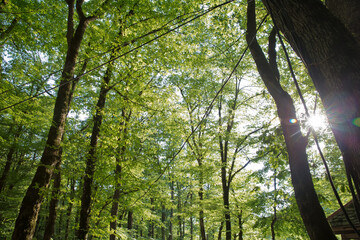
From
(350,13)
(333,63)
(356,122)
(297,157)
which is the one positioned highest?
(350,13)

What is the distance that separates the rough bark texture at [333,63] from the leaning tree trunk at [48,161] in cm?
292

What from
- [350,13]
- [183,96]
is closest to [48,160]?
[350,13]

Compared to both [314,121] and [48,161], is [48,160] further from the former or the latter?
[314,121]

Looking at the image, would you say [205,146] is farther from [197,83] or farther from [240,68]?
[240,68]

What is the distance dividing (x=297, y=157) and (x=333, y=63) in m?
1.58

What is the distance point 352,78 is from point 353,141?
1.09 ft

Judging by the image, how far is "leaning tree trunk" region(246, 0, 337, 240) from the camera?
2.01 meters

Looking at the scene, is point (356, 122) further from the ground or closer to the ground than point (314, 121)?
closer to the ground

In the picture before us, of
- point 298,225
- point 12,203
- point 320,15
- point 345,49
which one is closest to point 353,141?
point 345,49

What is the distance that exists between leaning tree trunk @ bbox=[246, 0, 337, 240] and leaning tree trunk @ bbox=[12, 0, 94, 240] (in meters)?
2.95

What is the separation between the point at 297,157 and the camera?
2.33 metres

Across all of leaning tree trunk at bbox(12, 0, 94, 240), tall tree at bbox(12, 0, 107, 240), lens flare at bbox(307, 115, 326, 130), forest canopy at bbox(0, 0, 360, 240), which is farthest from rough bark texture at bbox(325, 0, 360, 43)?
tall tree at bbox(12, 0, 107, 240)

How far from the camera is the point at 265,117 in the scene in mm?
11734

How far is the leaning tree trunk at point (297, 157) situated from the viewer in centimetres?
→ 201
